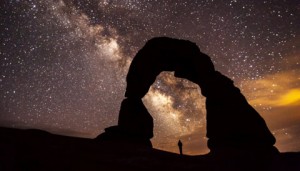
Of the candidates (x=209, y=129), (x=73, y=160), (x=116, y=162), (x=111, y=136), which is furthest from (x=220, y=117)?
(x=73, y=160)

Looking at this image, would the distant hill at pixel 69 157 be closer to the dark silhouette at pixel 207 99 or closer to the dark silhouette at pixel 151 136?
the dark silhouette at pixel 151 136

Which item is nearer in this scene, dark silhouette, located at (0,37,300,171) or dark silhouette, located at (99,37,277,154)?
dark silhouette, located at (0,37,300,171)

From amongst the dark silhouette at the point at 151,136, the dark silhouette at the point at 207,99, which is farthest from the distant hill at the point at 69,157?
the dark silhouette at the point at 207,99

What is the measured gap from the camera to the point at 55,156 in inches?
307

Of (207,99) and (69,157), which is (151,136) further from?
(69,157)

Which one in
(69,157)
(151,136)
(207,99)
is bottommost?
(69,157)

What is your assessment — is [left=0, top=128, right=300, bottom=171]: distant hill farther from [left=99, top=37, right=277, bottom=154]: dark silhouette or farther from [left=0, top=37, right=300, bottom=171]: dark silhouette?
[left=99, top=37, right=277, bottom=154]: dark silhouette

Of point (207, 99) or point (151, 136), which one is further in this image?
point (151, 136)

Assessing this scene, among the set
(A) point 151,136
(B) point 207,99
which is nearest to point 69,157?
(A) point 151,136

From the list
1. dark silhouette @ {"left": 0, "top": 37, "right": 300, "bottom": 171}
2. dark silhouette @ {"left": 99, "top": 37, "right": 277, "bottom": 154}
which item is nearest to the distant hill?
dark silhouette @ {"left": 0, "top": 37, "right": 300, "bottom": 171}

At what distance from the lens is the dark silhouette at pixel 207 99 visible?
19.7 meters

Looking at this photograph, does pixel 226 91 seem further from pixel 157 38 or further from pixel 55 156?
pixel 55 156

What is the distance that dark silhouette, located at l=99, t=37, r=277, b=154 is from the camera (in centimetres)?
1973

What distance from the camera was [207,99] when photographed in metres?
22.9
